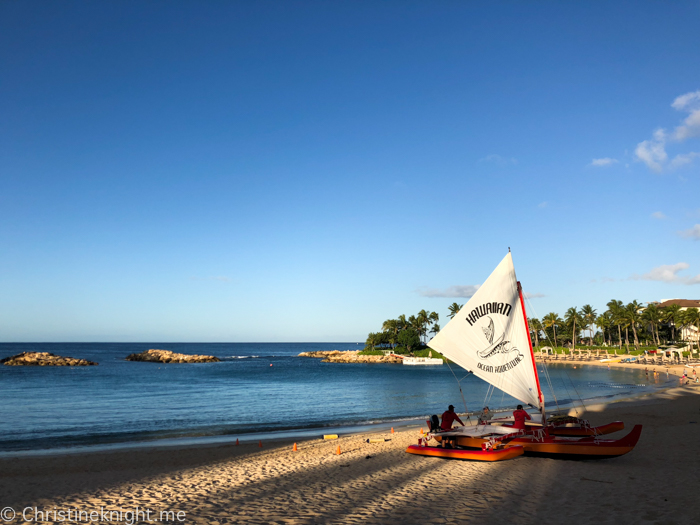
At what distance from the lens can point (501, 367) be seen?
51.8ft

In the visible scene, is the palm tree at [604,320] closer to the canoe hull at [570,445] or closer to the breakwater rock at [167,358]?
the breakwater rock at [167,358]

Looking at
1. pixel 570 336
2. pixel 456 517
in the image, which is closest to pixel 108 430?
pixel 456 517

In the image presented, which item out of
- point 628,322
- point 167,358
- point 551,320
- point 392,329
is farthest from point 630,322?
point 167,358

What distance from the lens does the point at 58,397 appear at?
47.3 meters

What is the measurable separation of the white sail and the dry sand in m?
2.77

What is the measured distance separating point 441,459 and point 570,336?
148 meters

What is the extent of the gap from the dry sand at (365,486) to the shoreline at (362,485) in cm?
3

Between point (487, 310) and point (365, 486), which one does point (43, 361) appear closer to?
point (365, 486)

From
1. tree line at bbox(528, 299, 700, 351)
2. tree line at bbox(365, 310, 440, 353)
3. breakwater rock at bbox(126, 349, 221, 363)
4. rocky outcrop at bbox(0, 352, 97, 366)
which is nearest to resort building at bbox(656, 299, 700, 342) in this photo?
tree line at bbox(528, 299, 700, 351)

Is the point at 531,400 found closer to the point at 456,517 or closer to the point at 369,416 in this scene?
the point at 456,517

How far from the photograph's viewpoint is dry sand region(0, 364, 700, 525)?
32.7 feet

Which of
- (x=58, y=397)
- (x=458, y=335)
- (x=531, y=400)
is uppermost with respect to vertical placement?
(x=458, y=335)

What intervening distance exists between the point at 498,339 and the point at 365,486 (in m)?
6.97

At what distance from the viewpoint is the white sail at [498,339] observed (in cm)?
1565
